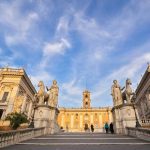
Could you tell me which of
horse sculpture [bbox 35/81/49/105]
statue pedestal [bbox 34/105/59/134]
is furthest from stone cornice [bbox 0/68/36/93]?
statue pedestal [bbox 34/105/59/134]

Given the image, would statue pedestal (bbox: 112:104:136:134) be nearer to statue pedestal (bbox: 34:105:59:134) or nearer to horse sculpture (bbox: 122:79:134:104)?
horse sculpture (bbox: 122:79:134:104)

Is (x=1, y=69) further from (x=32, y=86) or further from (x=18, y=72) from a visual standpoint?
(x=32, y=86)

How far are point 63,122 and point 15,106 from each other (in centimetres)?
4168

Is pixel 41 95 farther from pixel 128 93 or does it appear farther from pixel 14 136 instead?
pixel 128 93

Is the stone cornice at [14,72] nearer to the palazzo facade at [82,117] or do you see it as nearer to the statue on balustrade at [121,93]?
the statue on balustrade at [121,93]

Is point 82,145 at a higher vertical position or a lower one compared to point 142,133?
lower

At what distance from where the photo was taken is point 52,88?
19.6 meters

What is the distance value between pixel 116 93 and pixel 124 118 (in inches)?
135

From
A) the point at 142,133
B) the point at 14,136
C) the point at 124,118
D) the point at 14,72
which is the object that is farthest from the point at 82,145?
the point at 14,72

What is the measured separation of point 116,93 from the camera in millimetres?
17531

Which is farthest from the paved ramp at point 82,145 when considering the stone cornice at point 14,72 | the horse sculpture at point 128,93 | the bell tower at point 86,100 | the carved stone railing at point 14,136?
the bell tower at point 86,100

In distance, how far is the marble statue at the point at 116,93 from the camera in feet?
55.4

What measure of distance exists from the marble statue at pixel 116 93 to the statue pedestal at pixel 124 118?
0.83 meters

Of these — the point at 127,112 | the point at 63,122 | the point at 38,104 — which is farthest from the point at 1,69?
the point at 63,122
